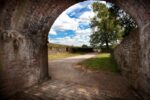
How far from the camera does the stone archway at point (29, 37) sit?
6.07 metres

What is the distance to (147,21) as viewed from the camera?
5797 mm

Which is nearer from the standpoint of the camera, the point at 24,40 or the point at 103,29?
the point at 24,40

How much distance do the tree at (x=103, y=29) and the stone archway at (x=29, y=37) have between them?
26.6 meters

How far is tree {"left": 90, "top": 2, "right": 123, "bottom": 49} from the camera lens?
34312 millimetres

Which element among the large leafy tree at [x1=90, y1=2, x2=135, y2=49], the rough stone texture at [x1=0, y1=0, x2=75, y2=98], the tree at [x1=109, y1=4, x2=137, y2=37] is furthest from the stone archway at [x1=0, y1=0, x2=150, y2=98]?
the large leafy tree at [x1=90, y1=2, x2=135, y2=49]

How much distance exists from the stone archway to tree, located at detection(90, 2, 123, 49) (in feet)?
87.4

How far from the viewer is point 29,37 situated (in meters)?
7.80

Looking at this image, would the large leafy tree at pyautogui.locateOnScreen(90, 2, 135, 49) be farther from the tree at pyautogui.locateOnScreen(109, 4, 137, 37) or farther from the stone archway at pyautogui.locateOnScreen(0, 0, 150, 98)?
the stone archway at pyautogui.locateOnScreen(0, 0, 150, 98)

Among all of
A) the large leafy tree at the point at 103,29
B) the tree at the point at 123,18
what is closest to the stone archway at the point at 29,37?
the tree at the point at 123,18

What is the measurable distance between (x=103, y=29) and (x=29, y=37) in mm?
29670

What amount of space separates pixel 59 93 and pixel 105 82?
119 inches

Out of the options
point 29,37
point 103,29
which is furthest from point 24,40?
point 103,29

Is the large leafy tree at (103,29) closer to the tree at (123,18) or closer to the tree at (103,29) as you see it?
the tree at (103,29)

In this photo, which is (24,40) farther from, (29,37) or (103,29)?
(103,29)
